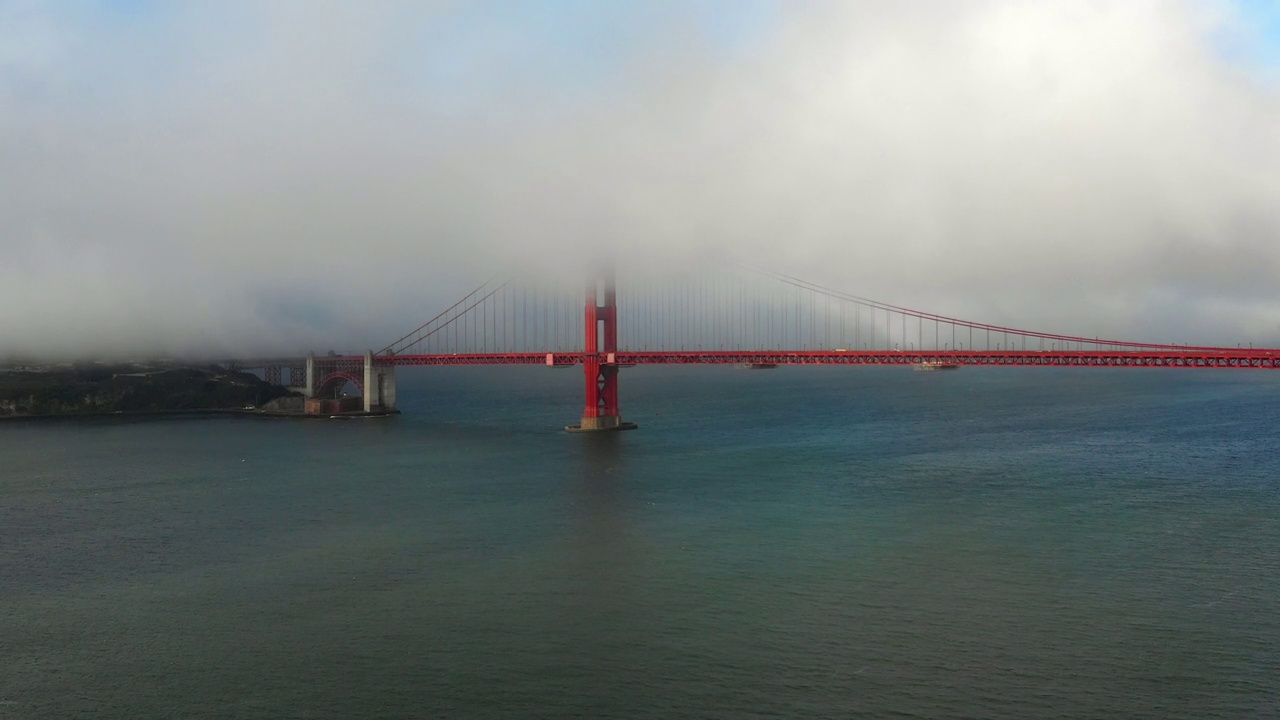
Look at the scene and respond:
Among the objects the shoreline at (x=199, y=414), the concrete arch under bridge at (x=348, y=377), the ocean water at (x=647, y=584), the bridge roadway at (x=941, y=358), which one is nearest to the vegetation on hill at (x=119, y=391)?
the shoreline at (x=199, y=414)

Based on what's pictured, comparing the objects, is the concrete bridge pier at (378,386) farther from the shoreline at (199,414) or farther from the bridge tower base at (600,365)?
the bridge tower base at (600,365)

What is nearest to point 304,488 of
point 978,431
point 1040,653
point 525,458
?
point 525,458

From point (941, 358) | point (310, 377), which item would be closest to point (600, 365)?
point (941, 358)

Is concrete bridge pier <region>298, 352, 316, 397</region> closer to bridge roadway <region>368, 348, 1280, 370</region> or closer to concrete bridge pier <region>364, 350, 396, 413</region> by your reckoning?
concrete bridge pier <region>364, 350, 396, 413</region>

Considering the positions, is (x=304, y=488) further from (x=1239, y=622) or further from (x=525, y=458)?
(x=1239, y=622)

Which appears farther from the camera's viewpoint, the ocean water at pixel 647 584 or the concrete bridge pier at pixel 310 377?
the concrete bridge pier at pixel 310 377

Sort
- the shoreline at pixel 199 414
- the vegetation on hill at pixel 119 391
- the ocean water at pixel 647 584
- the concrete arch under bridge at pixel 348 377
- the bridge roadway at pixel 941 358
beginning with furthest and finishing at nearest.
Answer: the vegetation on hill at pixel 119 391 → the concrete arch under bridge at pixel 348 377 → the shoreline at pixel 199 414 → the bridge roadway at pixel 941 358 → the ocean water at pixel 647 584
